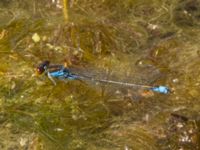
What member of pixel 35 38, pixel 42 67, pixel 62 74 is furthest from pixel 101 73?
pixel 35 38

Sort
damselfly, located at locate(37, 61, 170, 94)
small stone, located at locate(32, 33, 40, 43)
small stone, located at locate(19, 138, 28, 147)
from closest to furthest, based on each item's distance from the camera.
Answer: small stone, located at locate(19, 138, 28, 147) < damselfly, located at locate(37, 61, 170, 94) < small stone, located at locate(32, 33, 40, 43)

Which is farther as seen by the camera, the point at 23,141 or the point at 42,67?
the point at 42,67

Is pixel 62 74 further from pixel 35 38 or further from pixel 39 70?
pixel 35 38

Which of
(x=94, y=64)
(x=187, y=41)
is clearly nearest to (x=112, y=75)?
(x=94, y=64)

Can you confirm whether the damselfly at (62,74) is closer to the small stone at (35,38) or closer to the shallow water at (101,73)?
the shallow water at (101,73)

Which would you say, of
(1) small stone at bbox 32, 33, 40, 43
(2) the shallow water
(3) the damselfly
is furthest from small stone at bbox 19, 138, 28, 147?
(1) small stone at bbox 32, 33, 40, 43

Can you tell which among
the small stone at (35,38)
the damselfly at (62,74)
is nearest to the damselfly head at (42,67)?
the damselfly at (62,74)

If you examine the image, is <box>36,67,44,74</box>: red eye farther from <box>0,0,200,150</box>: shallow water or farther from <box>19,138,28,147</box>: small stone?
<box>19,138,28,147</box>: small stone

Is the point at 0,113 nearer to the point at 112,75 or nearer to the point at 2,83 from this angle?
the point at 2,83

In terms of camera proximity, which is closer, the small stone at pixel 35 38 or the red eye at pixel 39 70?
the red eye at pixel 39 70
